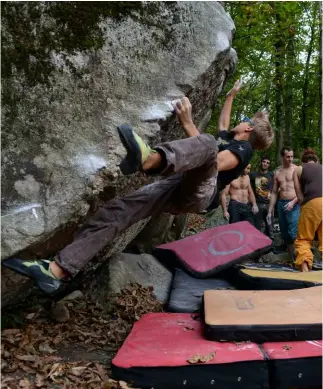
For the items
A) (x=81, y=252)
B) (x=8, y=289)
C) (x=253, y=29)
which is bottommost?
(x=8, y=289)

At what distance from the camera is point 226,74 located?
562 centimetres

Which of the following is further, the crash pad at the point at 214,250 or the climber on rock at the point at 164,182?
the crash pad at the point at 214,250

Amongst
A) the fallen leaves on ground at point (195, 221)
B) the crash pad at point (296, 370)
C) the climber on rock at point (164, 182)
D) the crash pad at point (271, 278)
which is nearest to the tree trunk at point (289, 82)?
the fallen leaves on ground at point (195, 221)

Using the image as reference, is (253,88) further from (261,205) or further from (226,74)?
(226,74)

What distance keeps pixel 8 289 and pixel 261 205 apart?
764 centimetres

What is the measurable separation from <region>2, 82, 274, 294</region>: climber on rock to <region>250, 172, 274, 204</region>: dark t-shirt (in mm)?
5878

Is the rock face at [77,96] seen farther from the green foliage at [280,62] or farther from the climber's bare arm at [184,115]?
the green foliage at [280,62]

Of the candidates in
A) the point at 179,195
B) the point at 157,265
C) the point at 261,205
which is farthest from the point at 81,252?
the point at 261,205

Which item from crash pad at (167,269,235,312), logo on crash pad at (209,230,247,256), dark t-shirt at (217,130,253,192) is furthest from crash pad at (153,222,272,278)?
dark t-shirt at (217,130,253,192)

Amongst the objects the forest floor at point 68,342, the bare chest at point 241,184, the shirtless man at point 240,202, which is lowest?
the shirtless man at point 240,202

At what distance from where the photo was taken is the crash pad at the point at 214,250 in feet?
20.3

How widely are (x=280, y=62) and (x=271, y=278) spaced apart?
1255 cm

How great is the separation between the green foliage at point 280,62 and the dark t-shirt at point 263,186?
318 centimetres

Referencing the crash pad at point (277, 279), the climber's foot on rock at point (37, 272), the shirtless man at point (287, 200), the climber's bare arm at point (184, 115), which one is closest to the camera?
the climber's foot on rock at point (37, 272)
